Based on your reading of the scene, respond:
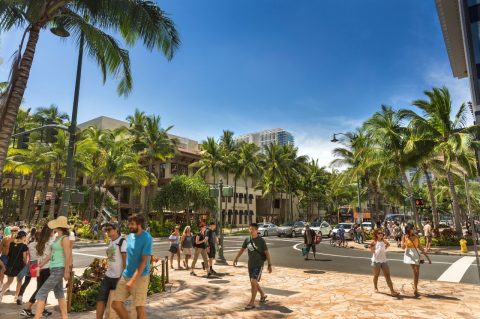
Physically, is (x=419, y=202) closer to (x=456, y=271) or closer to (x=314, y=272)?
(x=456, y=271)

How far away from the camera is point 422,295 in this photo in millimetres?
8453

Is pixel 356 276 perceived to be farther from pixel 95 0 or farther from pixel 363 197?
pixel 363 197

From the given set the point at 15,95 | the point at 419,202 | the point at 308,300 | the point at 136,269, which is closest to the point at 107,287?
the point at 136,269

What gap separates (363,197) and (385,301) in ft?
158

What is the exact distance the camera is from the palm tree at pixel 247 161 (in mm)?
47438

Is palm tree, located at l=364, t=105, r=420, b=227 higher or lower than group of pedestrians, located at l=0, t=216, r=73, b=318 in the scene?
higher

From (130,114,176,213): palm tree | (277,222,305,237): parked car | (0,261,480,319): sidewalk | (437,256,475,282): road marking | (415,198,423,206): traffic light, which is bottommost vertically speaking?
(437,256,475,282): road marking

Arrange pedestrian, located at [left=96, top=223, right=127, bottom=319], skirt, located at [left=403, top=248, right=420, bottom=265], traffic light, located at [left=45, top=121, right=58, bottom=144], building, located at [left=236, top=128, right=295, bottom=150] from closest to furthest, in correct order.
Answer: pedestrian, located at [left=96, top=223, right=127, bottom=319] < skirt, located at [left=403, top=248, right=420, bottom=265] < traffic light, located at [left=45, top=121, right=58, bottom=144] < building, located at [left=236, top=128, right=295, bottom=150]

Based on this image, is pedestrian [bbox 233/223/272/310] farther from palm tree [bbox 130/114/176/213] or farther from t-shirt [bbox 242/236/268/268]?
palm tree [bbox 130/114/176/213]

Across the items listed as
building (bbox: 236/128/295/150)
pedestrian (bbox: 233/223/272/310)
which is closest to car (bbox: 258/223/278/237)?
pedestrian (bbox: 233/223/272/310)

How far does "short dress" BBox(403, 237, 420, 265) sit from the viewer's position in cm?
838

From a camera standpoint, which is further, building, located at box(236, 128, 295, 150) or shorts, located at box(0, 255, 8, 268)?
building, located at box(236, 128, 295, 150)

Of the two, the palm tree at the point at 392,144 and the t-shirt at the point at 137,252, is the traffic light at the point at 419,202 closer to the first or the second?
the palm tree at the point at 392,144

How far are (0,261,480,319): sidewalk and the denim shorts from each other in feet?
4.05
